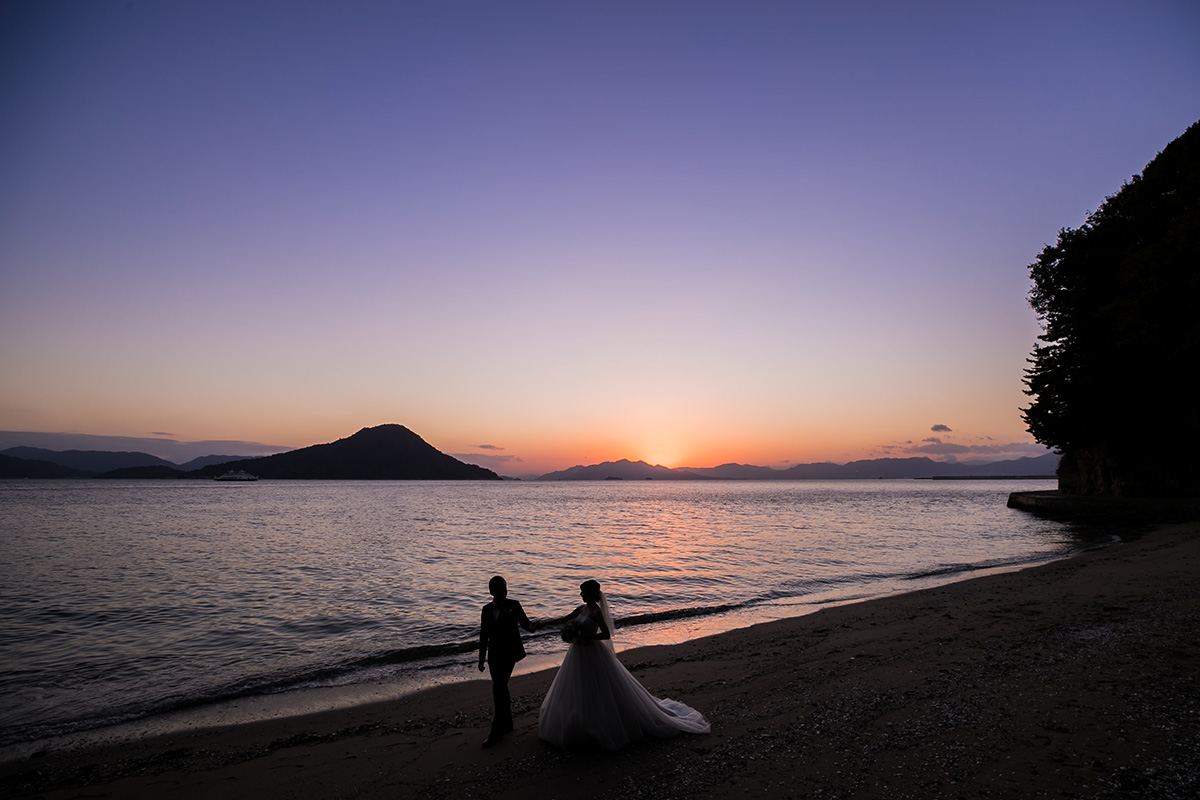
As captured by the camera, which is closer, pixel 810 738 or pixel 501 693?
pixel 810 738

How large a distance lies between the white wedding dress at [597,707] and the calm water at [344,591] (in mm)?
5094

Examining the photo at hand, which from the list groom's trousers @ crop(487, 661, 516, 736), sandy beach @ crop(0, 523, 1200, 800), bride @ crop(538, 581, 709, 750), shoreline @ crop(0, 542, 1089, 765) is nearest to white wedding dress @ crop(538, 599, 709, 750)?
bride @ crop(538, 581, 709, 750)

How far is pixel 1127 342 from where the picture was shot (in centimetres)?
3027

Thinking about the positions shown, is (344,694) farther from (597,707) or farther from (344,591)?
(344,591)

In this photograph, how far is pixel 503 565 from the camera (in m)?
25.6

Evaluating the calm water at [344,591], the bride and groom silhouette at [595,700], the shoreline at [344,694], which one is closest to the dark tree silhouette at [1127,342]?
the calm water at [344,591]

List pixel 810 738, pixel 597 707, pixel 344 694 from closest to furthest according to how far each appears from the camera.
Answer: pixel 810 738 → pixel 597 707 → pixel 344 694

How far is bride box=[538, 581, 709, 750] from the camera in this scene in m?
6.52

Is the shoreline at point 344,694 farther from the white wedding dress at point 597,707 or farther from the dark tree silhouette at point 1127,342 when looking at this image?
the dark tree silhouette at point 1127,342

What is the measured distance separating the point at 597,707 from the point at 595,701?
0.06 m

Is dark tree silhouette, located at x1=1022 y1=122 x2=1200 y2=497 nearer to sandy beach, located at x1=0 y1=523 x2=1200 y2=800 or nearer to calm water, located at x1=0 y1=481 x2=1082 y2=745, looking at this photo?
calm water, located at x1=0 y1=481 x2=1082 y2=745

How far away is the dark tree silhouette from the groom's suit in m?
31.2

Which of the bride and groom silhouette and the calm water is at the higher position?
the bride and groom silhouette

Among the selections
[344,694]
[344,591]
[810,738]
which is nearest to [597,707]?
[810,738]
